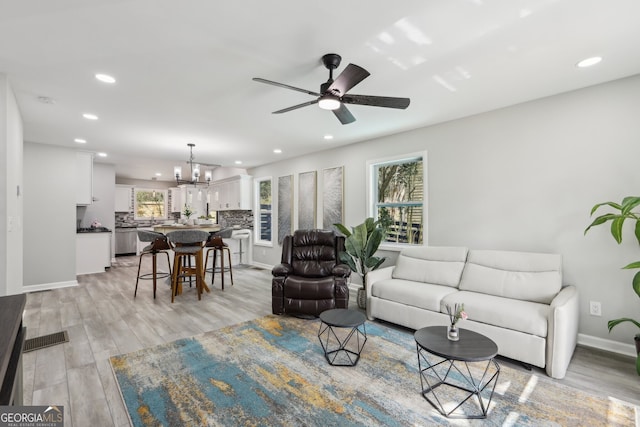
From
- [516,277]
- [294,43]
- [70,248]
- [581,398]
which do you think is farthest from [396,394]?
[70,248]

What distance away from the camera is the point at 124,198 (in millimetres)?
9609

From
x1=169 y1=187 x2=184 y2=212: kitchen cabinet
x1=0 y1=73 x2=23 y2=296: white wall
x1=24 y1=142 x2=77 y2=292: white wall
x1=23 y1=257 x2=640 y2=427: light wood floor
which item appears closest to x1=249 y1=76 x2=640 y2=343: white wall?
x1=23 y1=257 x2=640 y2=427: light wood floor

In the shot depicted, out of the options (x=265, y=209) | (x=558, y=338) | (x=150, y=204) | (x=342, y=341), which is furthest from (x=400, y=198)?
(x=150, y=204)

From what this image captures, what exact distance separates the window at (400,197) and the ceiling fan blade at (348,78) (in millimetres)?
2325

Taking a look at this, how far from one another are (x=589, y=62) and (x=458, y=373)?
2804mm

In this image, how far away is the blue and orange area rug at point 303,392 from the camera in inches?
75.3

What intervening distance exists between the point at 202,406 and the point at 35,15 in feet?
9.15

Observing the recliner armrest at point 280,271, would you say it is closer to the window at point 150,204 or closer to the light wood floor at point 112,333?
the light wood floor at point 112,333

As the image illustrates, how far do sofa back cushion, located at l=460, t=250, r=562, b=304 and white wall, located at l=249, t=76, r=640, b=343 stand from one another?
27 centimetres

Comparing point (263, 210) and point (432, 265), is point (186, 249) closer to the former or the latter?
point (263, 210)

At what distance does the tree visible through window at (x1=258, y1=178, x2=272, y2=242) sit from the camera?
7316mm

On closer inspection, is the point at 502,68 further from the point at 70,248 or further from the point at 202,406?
the point at 70,248

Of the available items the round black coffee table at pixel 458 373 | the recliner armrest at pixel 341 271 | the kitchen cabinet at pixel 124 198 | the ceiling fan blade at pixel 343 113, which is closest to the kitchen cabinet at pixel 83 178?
the kitchen cabinet at pixel 124 198

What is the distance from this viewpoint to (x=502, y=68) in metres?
2.61
